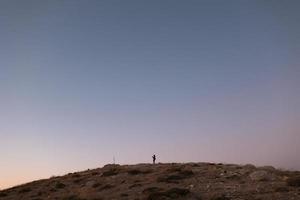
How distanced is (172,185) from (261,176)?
803cm

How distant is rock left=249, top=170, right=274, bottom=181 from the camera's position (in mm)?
38031

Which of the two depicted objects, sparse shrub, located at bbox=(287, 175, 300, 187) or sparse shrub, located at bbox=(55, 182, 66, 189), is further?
sparse shrub, located at bbox=(55, 182, 66, 189)

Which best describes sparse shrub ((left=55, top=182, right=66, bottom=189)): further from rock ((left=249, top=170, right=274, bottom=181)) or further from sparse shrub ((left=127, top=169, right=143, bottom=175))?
rock ((left=249, top=170, right=274, bottom=181))

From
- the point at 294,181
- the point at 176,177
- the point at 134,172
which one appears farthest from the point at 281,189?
the point at 134,172

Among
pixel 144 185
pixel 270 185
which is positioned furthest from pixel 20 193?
pixel 270 185

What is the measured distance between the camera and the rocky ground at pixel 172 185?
3422cm

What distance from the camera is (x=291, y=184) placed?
3447 cm

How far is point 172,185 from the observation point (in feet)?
130

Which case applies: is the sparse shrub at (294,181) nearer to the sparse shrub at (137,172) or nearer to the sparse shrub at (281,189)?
the sparse shrub at (281,189)

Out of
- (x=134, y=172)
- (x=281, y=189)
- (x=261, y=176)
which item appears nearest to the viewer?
(x=281, y=189)

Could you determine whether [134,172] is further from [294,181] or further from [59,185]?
[294,181]

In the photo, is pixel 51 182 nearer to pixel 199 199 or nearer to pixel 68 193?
pixel 68 193

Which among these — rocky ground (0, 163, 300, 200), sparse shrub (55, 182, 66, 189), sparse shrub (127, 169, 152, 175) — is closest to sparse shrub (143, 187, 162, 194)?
rocky ground (0, 163, 300, 200)

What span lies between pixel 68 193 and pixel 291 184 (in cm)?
2294
